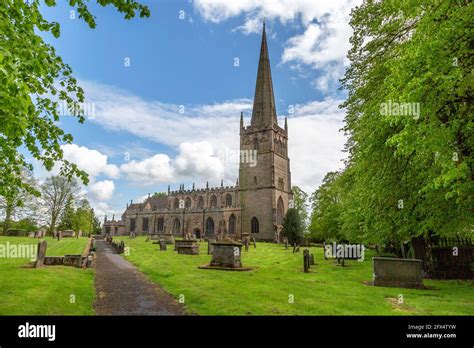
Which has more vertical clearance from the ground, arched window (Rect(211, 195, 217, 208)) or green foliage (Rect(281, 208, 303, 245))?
arched window (Rect(211, 195, 217, 208))

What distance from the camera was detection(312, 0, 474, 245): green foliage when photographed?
24.3ft

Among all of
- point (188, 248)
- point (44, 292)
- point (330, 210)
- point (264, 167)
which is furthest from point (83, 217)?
point (44, 292)

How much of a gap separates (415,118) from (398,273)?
6245mm

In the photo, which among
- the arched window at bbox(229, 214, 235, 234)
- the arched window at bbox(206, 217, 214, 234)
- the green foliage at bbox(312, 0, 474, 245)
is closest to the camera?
the green foliage at bbox(312, 0, 474, 245)

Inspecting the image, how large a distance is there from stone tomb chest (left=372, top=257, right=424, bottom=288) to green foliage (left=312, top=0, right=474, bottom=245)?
42.9 inches

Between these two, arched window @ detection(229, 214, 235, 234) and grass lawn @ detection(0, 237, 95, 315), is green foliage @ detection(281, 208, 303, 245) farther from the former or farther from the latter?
grass lawn @ detection(0, 237, 95, 315)

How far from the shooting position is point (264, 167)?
180 feet

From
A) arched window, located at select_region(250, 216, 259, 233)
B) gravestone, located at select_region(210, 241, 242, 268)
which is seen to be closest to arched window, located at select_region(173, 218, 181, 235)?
arched window, located at select_region(250, 216, 259, 233)

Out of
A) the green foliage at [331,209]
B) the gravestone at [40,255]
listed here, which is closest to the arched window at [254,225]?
the green foliage at [331,209]

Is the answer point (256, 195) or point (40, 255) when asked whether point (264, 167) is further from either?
point (40, 255)

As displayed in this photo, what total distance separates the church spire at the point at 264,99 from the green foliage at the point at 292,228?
17.5 meters

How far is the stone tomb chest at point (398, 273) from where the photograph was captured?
437 inches

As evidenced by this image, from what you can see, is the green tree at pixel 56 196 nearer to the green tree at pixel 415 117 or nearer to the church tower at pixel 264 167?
the church tower at pixel 264 167
